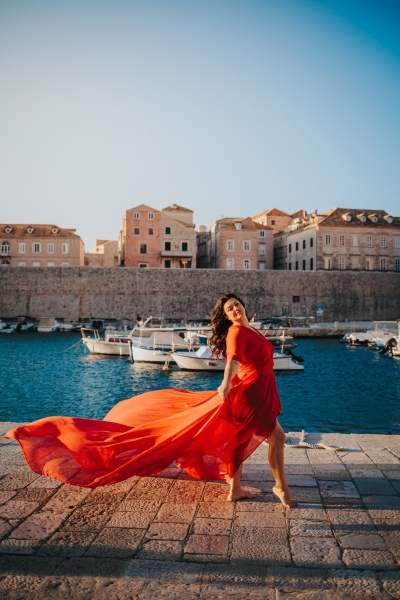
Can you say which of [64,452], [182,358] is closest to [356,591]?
[64,452]

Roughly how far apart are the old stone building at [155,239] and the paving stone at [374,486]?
4303 centimetres

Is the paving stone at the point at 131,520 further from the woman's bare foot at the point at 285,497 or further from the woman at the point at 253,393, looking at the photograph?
the woman's bare foot at the point at 285,497

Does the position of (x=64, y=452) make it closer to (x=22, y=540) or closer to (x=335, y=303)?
(x=22, y=540)

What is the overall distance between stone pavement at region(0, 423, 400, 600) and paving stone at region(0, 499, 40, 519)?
0.01 m

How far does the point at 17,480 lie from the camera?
13.2 feet

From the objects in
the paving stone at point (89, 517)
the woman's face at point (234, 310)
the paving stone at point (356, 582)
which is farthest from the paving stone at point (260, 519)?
the woman's face at point (234, 310)

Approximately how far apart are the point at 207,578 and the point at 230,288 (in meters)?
40.3

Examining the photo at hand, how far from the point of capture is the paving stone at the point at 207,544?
2.89 m

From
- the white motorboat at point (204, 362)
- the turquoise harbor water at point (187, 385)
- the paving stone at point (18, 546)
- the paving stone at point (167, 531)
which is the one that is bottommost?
the turquoise harbor water at point (187, 385)

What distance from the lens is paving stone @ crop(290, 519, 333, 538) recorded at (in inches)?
122

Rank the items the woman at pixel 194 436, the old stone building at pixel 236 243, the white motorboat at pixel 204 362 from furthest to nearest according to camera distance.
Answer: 1. the old stone building at pixel 236 243
2. the white motorboat at pixel 204 362
3. the woman at pixel 194 436

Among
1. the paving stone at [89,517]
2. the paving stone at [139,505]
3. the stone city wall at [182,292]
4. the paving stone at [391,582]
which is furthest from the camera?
the stone city wall at [182,292]

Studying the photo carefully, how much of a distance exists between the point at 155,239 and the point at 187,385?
3084 cm

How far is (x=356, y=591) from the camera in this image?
97.8 inches
